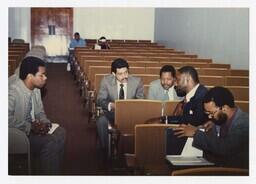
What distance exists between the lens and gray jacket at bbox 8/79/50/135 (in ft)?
12.6

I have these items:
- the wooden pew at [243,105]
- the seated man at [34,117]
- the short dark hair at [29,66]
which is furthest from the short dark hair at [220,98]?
the short dark hair at [29,66]

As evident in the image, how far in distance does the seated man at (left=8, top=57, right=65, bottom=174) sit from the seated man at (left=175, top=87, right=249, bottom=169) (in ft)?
3.51

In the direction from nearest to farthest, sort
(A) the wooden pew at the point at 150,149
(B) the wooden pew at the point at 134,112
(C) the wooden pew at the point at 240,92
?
1. (A) the wooden pew at the point at 150,149
2. (C) the wooden pew at the point at 240,92
3. (B) the wooden pew at the point at 134,112

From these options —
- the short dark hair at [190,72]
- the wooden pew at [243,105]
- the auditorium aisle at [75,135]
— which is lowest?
the auditorium aisle at [75,135]

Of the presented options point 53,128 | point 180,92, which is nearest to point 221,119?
point 180,92

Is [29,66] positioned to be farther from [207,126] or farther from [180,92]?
[207,126]

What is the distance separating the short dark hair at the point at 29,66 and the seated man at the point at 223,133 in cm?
123

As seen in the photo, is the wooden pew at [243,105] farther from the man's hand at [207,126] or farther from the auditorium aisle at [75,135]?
the auditorium aisle at [75,135]

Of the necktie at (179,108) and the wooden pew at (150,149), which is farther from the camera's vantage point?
the necktie at (179,108)

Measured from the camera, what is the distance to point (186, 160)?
11.1ft

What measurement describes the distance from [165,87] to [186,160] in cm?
130

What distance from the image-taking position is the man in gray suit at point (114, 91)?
4.94 metres
